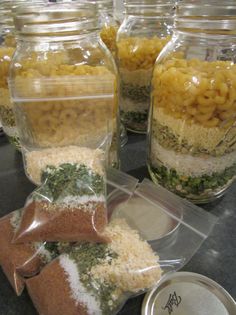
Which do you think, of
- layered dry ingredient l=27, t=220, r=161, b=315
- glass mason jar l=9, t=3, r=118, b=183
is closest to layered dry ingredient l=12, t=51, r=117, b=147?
glass mason jar l=9, t=3, r=118, b=183

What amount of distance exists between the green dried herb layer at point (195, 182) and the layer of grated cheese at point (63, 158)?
5.5 inches

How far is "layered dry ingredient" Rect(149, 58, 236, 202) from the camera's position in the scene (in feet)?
1.52

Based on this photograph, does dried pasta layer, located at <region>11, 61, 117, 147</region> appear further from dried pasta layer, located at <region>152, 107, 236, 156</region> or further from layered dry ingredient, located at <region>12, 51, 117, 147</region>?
dried pasta layer, located at <region>152, 107, 236, 156</region>

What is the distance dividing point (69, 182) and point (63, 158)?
0.05m

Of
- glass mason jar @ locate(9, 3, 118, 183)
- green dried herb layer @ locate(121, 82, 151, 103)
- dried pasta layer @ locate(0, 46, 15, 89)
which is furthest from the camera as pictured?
green dried herb layer @ locate(121, 82, 151, 103)

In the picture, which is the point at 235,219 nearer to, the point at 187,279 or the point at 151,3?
the point at 187,279

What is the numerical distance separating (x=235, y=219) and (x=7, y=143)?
62 centimetres

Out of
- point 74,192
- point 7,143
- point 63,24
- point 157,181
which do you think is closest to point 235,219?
point 157,181

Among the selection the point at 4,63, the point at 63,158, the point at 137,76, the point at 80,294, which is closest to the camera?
the point at 80,294

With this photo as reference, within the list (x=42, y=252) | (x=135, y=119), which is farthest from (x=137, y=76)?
(x=42, y=252)

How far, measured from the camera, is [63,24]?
0.47m

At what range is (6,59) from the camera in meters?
0.63

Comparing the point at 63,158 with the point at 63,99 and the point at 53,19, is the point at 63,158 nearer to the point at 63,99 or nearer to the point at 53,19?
the point at 63,99

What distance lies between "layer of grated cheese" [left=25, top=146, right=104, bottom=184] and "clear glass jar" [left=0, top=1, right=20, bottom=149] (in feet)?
0.65
